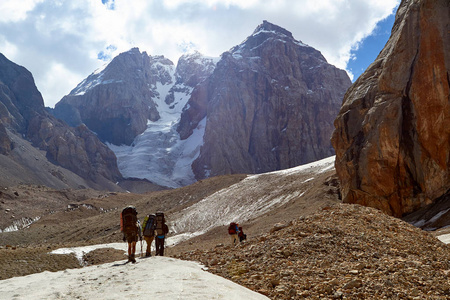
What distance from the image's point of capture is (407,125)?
101 feet

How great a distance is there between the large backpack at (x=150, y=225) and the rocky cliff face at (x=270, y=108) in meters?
129

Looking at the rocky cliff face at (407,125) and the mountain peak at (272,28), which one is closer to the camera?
the rocky cliff face at (407,125)

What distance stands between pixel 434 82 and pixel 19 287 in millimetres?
30857

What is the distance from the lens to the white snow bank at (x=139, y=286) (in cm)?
686

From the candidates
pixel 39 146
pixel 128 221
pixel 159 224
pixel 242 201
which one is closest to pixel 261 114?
pixel 39 146

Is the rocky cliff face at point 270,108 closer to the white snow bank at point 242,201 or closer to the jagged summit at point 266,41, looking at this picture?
the jagged summit at point 266,41

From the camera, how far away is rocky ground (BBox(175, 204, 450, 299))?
721cm

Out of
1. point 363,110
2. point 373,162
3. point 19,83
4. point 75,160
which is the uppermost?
point 19,83

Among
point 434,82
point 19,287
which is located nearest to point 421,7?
point 434,82

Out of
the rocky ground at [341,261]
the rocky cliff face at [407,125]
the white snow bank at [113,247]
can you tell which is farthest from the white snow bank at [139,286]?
the rocky cliff face at [407,125]

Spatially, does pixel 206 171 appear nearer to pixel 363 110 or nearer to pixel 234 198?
pixel 234 198

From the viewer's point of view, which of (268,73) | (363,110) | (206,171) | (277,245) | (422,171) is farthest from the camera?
(268,73)

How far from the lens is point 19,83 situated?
530 ft

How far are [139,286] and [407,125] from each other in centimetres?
2906
